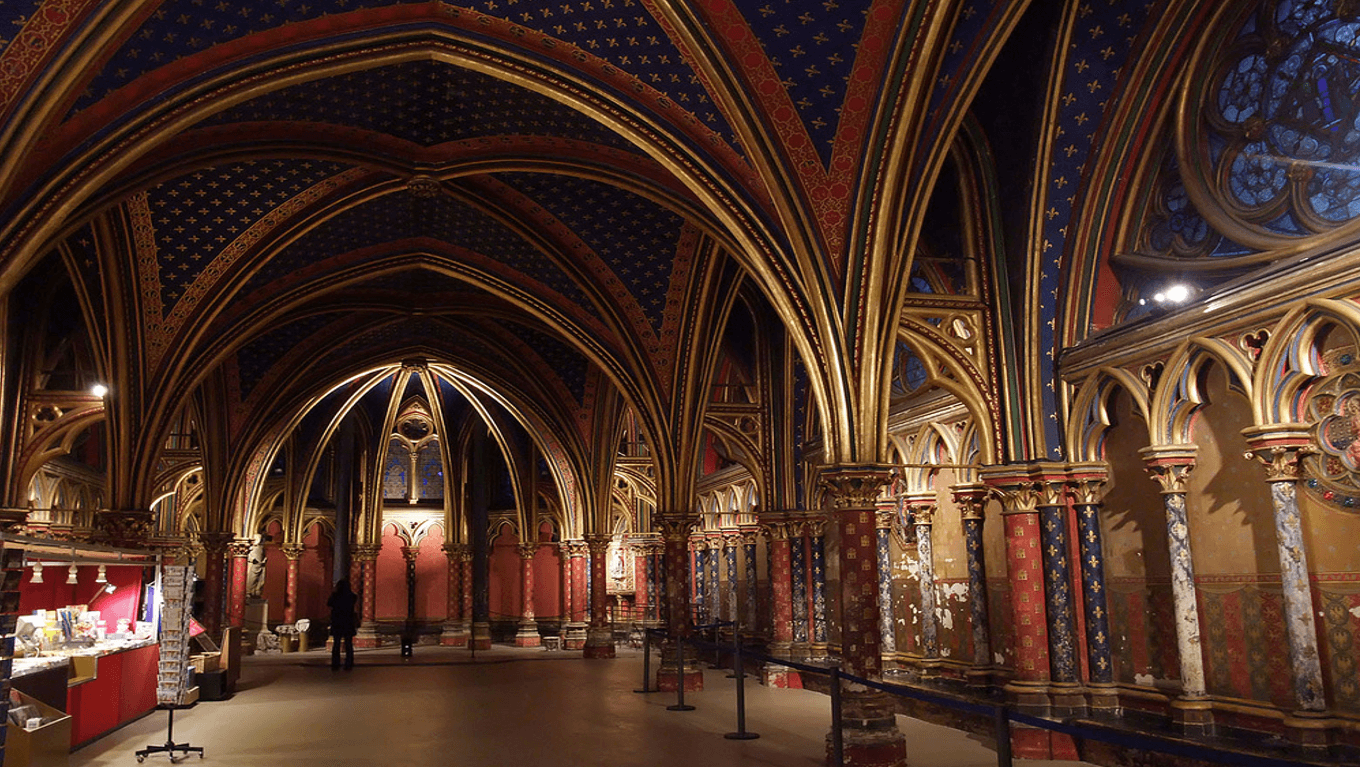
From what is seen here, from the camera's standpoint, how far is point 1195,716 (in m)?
8.51

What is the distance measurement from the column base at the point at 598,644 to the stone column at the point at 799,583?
A: 5936mm

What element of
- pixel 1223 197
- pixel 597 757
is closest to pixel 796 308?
pixel 1223 197

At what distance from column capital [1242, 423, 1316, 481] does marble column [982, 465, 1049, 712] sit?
8.59 ft

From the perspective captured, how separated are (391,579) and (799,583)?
17818 mm

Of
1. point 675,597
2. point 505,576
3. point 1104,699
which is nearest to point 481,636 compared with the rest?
point 505,576

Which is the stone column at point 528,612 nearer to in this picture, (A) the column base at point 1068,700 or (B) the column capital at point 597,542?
(B) the column capital at point 597,542

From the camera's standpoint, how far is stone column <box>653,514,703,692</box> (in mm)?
14312

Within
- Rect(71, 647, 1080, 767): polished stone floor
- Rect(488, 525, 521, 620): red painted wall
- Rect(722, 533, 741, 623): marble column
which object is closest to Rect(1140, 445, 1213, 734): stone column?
Rect(71, 647, 1080, 767): polished stone floor

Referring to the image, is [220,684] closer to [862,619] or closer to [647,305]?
[647,305]

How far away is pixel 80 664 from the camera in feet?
31.0

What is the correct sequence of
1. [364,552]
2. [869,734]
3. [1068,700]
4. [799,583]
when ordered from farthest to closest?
1. [364,552]
2. [799,583]
3. [1068,700]
4. [869,734]

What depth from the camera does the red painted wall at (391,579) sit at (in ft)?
100

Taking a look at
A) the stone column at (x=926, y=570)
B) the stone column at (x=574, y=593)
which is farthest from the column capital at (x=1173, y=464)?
the stone column at (x=574, y=593)

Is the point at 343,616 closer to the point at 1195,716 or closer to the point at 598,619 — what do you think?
the point at 598,619
